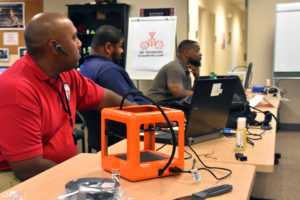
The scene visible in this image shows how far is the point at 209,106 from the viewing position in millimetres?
1848

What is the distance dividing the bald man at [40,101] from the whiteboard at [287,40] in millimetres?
4324

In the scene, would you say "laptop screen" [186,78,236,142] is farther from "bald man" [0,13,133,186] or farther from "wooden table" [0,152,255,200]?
"bald man" [0,13,133,186]

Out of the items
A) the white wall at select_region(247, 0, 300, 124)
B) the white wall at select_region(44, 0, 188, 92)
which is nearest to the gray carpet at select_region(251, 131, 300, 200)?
the white wall at select_region(247, 0, 300, 124)

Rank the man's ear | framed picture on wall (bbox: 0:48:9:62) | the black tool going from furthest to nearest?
framed picture on wall (bbox: 0:48:9:62)
the man's ear
the black tool

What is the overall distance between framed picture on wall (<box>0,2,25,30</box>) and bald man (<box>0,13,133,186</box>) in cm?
460

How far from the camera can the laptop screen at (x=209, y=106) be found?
1754 millimetres

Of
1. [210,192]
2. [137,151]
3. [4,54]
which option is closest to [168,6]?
[4,54]

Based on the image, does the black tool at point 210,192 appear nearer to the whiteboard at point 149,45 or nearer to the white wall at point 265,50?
the whiteboard at point 149,45

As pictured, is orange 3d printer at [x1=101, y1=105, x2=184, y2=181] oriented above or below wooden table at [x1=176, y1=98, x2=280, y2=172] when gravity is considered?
above

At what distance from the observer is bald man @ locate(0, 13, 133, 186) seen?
1499 millimetres

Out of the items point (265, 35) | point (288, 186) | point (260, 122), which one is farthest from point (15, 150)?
point (265, 35)

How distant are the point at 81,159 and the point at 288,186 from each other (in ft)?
7.54

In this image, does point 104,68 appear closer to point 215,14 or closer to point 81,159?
point 81,159

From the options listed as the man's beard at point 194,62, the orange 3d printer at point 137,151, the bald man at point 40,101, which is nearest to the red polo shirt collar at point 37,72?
the bald man at point 40,101
